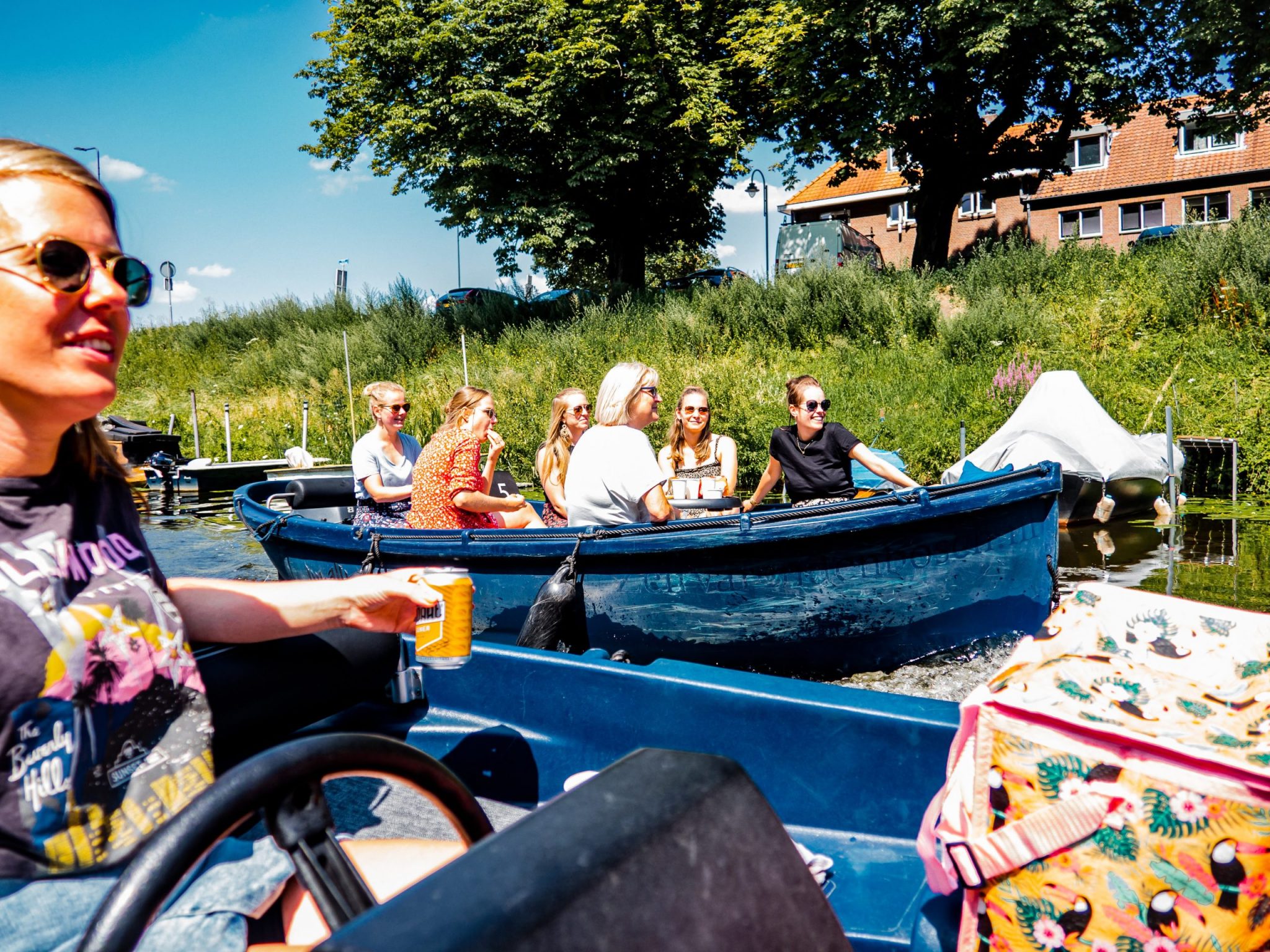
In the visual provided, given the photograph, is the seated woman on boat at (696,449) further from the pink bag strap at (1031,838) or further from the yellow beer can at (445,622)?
the pink bag strap at (1031,838)

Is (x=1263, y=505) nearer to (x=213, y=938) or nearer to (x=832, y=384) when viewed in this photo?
(x=832, y=384)

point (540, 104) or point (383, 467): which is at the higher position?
point (540, 104)

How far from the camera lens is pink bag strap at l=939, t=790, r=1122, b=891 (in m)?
1.33

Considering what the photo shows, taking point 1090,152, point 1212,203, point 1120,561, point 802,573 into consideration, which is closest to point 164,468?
point 802,573

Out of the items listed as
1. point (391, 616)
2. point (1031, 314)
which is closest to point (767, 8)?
point (1031, 314)

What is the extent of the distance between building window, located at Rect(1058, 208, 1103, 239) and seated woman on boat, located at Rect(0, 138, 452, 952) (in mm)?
38156

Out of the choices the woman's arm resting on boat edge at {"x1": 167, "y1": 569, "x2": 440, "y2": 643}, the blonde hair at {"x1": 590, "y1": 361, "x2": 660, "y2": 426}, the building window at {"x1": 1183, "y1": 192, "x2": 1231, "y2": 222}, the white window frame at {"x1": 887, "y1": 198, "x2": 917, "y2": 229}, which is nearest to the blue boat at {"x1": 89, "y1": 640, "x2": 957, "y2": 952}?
the woman's arm resting on boat edge at {"x1": 167, "y1": 569, "x2": 440, "y2": 643}

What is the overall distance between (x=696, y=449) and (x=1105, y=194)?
33995mm

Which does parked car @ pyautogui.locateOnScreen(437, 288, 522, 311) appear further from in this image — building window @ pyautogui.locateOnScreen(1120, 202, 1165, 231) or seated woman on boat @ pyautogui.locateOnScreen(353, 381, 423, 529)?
building window @ pyautogui.locateOnScreen(1120, 202, 1165, 231)

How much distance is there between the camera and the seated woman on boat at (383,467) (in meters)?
6.46

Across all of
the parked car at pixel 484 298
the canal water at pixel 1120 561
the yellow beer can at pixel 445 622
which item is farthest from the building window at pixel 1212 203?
the yellow beer can at pixel 445 622

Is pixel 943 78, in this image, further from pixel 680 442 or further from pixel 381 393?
pixel 381 393

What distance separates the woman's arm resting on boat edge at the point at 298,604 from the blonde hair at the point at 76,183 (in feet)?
0.86

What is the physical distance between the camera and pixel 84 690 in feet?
4.19
